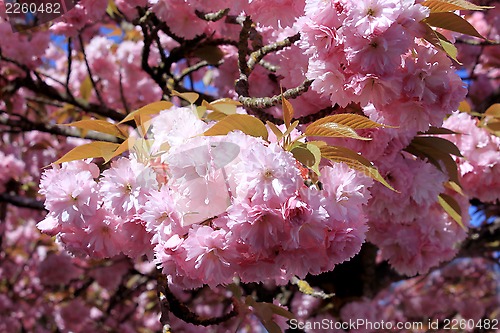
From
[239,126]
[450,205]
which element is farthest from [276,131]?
[450,205]

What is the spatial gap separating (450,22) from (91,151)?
827 mm

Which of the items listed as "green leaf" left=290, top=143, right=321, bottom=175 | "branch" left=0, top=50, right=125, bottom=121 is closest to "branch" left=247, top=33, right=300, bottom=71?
"green leaf" left=290, top=143, right=321, bottom=175

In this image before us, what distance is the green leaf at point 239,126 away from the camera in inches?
40.9

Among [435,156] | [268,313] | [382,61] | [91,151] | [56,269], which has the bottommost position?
[56,269]

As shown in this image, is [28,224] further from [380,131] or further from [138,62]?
[380,131]

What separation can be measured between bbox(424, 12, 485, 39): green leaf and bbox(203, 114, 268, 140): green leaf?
1.41 ft

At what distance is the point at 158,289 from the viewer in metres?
1.41

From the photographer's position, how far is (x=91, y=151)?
1172 mm

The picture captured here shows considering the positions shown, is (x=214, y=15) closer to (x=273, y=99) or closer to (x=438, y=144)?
(x=273, y=99)

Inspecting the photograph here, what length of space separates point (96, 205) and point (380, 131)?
0.71 metres

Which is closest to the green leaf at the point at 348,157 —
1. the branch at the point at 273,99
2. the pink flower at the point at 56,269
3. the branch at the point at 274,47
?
the branch at the point at 273,99

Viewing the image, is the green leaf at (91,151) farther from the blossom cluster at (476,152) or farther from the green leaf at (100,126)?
the blossom cluster at (476,152)

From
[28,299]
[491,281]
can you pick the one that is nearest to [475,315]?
[491,281]

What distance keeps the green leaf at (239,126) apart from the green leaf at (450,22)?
430 mm
